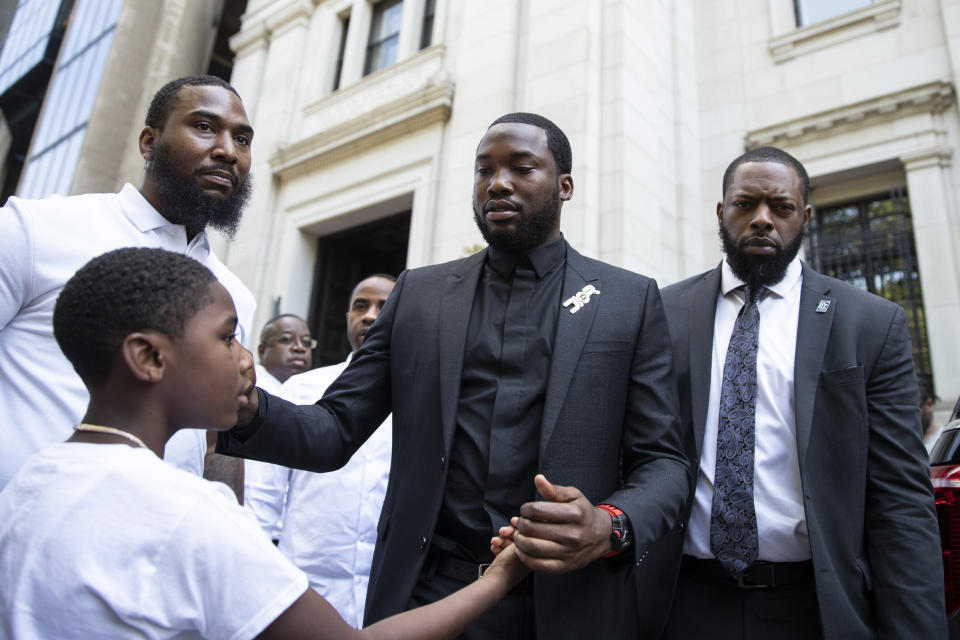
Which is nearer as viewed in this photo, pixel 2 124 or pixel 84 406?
pixel 84 406

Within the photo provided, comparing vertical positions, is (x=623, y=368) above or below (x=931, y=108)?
below

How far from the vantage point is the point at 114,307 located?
1.61m

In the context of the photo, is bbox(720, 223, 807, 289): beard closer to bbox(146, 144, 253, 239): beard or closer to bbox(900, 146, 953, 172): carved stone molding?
bbox(146, 144, 253, 239): beard

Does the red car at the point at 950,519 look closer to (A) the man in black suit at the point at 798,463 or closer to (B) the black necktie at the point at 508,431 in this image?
(A) the man in black suit at the point at 798,463

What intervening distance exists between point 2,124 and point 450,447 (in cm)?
3527

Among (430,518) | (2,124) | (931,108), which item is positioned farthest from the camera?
(2,124)

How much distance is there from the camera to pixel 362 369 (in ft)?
8.24

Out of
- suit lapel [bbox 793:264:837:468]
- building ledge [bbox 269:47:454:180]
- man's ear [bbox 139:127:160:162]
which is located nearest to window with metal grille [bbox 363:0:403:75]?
building ledge [bbox 269:47:454:180]

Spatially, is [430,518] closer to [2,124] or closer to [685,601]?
[685,601]

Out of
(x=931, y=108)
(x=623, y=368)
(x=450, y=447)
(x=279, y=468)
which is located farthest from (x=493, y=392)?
(x=931, y=108)

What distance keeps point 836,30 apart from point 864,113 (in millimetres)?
1407

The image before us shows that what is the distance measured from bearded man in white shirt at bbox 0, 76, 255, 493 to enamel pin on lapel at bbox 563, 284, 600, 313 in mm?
1184

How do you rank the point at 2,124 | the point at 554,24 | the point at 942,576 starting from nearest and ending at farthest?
1. the point at 942,576
2. the point at 554,24
3. the point at 2,124

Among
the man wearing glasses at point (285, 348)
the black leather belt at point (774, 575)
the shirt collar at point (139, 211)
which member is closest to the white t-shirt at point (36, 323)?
the shirt collar at point (139, 211)
